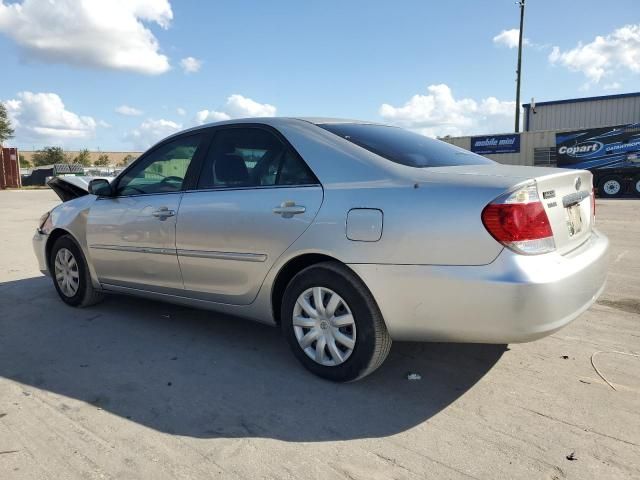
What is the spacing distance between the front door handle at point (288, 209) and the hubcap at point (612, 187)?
809 inches

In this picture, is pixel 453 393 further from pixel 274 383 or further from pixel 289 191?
pixel 289 191

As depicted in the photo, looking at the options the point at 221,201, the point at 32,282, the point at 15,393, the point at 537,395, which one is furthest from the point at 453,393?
the point at 32,282

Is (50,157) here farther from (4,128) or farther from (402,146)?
(402,146)

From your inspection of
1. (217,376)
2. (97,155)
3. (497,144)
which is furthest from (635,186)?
(97,155)

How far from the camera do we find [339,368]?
125 inches

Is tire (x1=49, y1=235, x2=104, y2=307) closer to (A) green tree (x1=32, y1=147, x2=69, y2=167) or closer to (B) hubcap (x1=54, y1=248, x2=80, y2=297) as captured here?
(B) hubcap (x1=54, y1=248, x2=80, y2=297)

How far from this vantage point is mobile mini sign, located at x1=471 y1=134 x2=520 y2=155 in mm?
25391

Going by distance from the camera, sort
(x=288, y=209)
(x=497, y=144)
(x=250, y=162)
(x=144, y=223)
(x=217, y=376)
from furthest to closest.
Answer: (x=497, y=144), (x=144, y=223), (x=250, y=162), (x=217, y=376), (x=288, y=209)

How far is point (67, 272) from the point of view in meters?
5.04

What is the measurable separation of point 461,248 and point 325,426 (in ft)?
3.84

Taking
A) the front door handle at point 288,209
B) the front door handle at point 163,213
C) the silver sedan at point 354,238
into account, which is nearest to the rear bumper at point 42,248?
the silver sedan at point 354,238

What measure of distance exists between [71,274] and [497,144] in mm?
24442

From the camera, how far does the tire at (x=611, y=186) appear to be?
66.1 feet

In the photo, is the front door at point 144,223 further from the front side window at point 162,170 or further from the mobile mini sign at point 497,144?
the mobile mini sign at point 497,144
